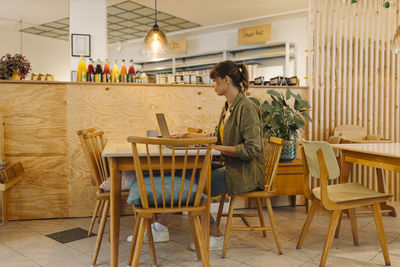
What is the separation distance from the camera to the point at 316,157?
247 centimetres

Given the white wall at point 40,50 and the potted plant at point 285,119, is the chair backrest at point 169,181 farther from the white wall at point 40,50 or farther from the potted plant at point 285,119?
the white wall at point 40,50

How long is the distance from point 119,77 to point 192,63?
4022 mm

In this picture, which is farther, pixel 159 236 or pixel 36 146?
pixel 36 146

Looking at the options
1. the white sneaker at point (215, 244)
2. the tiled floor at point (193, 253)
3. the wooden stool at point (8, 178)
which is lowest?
the tiled floor at point (193, 253)

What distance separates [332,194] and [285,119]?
1.31 metres

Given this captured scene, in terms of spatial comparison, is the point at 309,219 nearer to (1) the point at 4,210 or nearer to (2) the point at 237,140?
(2) the point at 237,140

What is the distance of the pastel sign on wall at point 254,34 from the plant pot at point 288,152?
10.9 feet

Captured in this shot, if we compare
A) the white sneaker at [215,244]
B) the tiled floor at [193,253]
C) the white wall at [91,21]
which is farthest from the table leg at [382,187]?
the white wall at [91,21]

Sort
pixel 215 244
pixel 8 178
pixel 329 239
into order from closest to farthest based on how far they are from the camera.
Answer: pixel 329 239 < pixel 215 244 < pixel 8 178

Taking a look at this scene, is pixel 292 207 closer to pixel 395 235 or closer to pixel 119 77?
pixel 395 235

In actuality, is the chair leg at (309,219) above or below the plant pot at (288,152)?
below

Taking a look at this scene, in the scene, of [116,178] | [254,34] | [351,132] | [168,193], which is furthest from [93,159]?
[254,34]

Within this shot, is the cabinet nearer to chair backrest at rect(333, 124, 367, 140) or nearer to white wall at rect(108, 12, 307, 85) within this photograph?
white wall at rect(108, 12, 307, 85)

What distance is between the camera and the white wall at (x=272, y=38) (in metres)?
6.47
